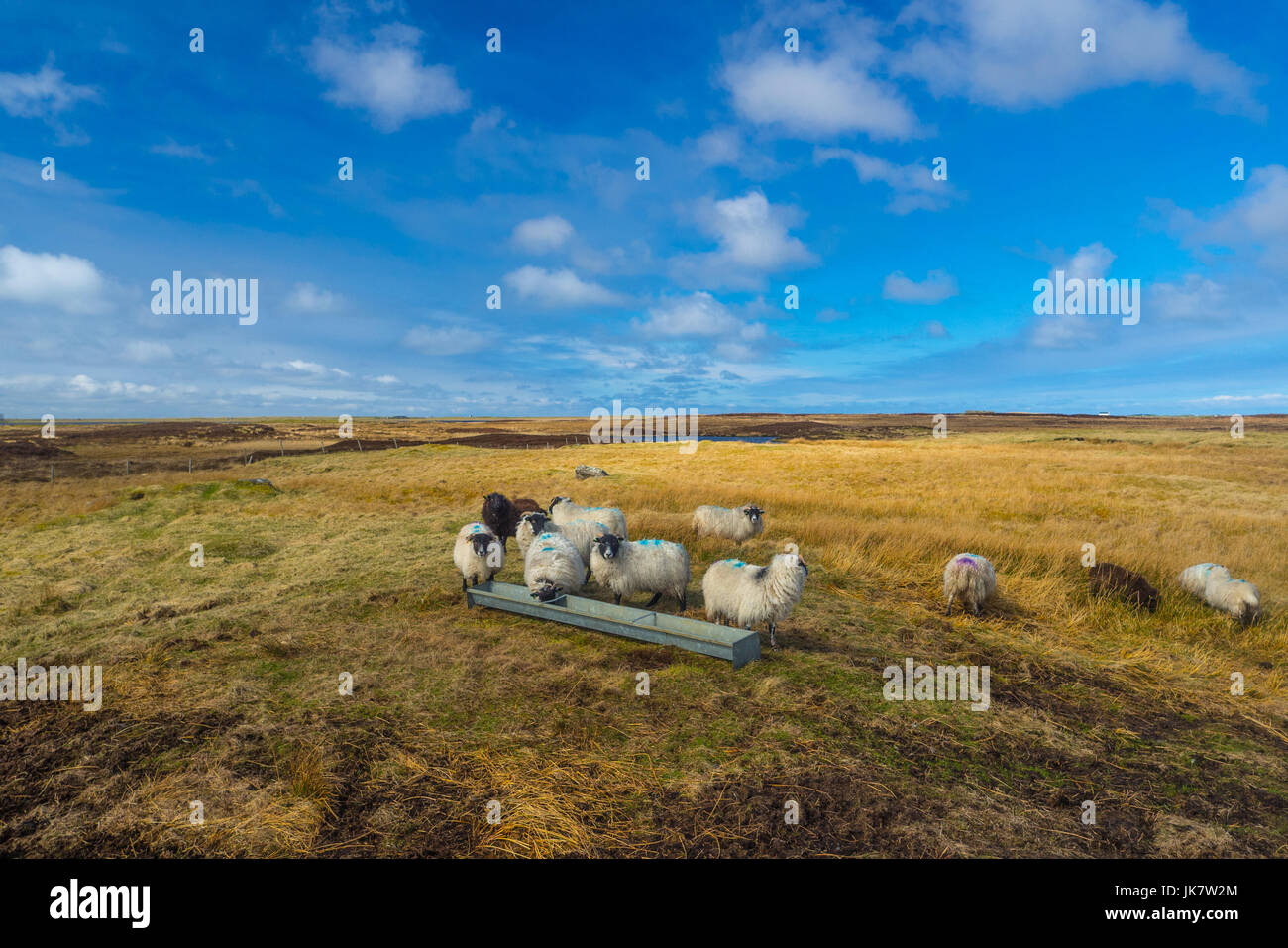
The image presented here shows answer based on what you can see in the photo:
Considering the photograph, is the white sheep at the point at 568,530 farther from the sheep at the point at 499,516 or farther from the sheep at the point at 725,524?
the sheep at the point at 725,524

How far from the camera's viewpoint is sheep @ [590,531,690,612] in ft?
31.0

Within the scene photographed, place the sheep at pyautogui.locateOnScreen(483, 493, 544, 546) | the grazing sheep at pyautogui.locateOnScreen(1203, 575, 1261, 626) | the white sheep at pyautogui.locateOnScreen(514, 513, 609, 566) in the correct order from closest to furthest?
the grazing sheep at pyautogui.locateOnScreen(1203, 575, 1261, 626) → the white sheep at pyautogui.locateOnScreen(514, 513, 609, 566) → the sheep at pyautogui.locateOnScreen(483, 493, 544, 546)

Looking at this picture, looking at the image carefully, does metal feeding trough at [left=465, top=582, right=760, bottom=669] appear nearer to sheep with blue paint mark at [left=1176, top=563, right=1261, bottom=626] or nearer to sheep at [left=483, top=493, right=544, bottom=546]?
sheep at [left=483, top=493, right=544, bottom=546]

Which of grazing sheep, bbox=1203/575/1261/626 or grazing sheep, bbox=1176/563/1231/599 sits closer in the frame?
grazing sheep, bbox=1203/575/1261/626

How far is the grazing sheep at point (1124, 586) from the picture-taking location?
33.8ft

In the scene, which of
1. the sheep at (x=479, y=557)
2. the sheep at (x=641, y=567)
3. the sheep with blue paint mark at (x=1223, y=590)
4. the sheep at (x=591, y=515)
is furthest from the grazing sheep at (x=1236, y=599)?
the sheep at (x=479, y=557)

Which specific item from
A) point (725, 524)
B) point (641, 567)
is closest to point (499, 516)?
point (725, 524)

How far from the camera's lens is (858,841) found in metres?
4.44

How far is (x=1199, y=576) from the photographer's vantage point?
10.8m

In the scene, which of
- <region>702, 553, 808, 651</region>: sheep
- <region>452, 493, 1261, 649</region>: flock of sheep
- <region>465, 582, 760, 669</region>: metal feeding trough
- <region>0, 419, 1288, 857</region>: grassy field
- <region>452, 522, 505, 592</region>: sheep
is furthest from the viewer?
<region>452, 522, 505, 592</region>: sheep

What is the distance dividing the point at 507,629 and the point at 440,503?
14.3 meters

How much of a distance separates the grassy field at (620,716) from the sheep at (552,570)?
721 mm

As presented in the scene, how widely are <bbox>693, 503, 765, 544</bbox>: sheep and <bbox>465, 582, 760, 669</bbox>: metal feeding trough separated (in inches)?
229

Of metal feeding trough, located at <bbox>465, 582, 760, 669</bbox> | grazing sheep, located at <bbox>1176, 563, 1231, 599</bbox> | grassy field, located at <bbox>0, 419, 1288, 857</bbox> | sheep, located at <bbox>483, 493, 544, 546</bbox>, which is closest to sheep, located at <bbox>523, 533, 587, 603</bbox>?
metal feeding trough, located at <bbox>465, 582, 760, 669</bbox>
